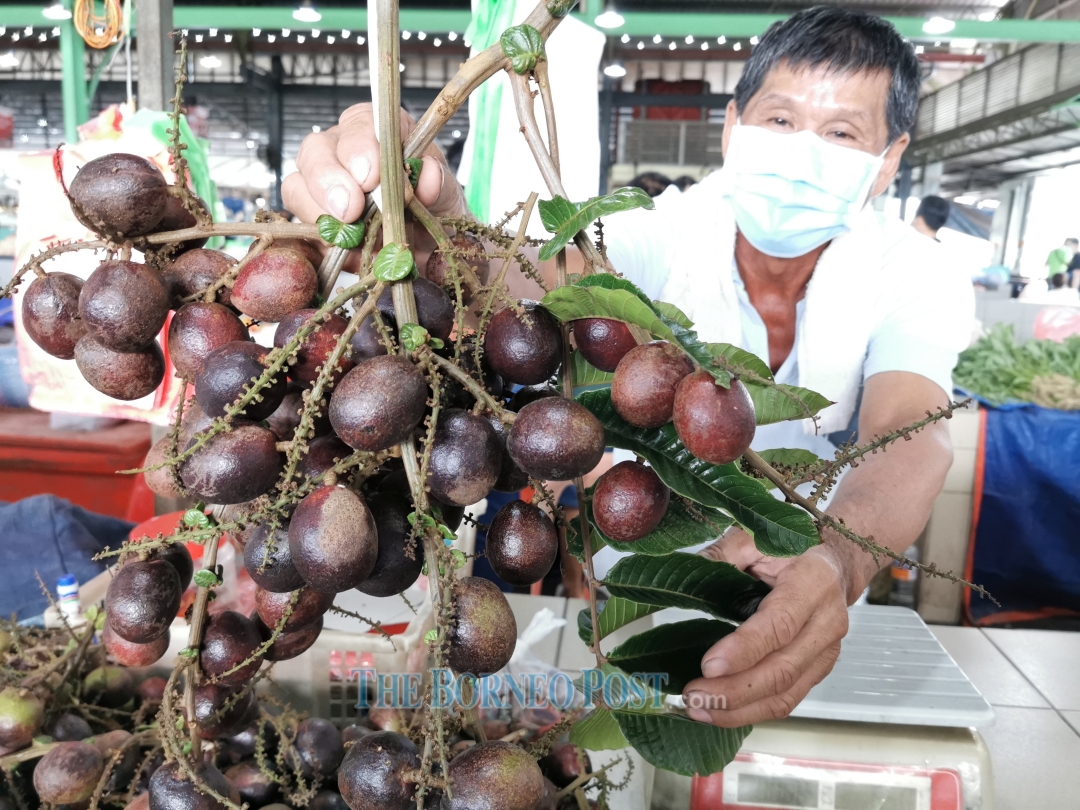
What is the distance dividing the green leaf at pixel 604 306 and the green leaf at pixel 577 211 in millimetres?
33

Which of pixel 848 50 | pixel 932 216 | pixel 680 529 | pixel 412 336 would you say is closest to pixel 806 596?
pixel 680 529

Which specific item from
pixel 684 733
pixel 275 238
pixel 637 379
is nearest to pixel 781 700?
pixel 684 733

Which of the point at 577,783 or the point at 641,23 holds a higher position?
the point at 641,23

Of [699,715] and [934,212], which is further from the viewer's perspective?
[934,212]

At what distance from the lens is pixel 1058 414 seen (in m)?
3.37

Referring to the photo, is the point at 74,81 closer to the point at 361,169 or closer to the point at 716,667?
the point at 361,169

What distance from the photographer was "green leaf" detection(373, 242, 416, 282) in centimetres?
47

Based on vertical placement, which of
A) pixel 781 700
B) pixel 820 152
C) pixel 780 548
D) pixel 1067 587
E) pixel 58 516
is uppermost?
pixel 820 152

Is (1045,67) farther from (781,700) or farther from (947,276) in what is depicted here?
(781,700)

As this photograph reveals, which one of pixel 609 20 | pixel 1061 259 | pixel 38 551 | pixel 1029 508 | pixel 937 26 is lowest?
pixel 1029 508

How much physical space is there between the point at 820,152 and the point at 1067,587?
289 centimetres

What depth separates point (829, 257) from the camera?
1.71m

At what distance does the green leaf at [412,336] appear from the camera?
1.58 ft

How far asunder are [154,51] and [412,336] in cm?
176
